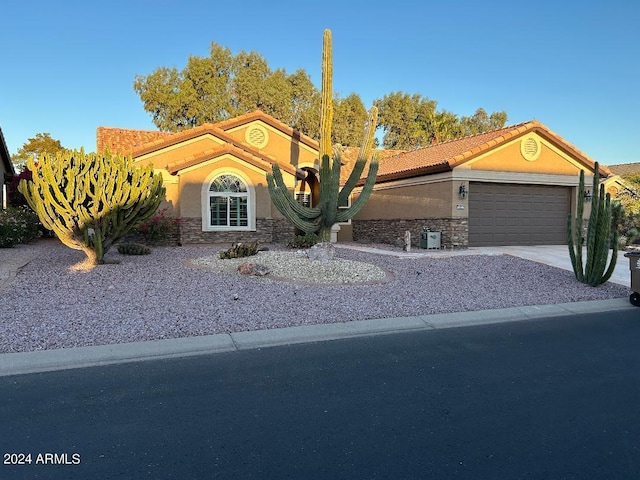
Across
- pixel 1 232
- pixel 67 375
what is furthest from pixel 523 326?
pixel 1 232

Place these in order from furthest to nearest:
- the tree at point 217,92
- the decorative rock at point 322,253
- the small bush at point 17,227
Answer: the tree at point 217,92
the small bush at point 17,227
the decorative rock at point 322,253

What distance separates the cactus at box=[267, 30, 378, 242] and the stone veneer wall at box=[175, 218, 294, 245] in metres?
4.62

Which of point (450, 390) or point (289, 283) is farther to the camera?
point (289, 283)

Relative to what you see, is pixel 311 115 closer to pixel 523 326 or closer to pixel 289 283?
pixel 289 283

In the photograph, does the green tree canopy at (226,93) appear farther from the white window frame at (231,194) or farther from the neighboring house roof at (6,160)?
the white window frame at (231,194)

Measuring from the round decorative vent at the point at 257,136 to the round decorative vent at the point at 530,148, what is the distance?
10.8 m

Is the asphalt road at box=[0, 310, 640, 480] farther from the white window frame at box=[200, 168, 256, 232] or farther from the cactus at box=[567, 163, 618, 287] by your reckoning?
the white window frame at box=[200, 168, 256, 232]

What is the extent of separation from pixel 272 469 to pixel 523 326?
5543 mm

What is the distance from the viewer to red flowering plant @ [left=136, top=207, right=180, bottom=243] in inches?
639

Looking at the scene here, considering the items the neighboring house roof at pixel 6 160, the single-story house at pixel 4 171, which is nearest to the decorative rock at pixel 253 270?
the single-story house at pixel 4 171

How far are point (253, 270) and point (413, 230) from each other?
33.5 feet

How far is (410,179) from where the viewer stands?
64.4ft

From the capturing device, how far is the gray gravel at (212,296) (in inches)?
266

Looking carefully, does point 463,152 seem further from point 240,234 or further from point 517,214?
point 240,234
